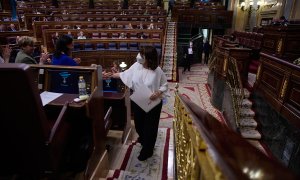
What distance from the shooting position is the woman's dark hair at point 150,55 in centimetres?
227

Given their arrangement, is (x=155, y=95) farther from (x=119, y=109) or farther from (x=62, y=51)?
(x=62, y=51)

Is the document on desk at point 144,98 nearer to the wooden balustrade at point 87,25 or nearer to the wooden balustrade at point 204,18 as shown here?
the wooden balustrade at point 87,25

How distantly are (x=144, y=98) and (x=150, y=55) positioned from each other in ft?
1.54

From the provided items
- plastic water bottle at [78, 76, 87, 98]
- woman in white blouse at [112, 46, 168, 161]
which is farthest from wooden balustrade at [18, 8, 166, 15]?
plastic water bottle at [78, 76, 87, 98]

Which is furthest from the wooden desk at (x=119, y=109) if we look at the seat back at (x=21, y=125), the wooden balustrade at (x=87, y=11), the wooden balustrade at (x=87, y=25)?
the wooden balustrade at (x=87, y=11)

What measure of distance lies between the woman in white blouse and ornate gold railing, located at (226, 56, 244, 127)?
2.06 metres

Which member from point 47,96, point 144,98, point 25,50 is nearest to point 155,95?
point 144,98

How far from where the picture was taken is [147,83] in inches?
92.4

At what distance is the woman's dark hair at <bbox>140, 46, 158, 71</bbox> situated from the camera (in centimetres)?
227

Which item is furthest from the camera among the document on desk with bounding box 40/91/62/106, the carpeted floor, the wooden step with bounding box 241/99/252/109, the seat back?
the wooden step with bounding box 241/99/252/109

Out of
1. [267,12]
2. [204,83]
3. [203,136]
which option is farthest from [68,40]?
[267,12]

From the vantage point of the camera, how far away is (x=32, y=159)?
148cm

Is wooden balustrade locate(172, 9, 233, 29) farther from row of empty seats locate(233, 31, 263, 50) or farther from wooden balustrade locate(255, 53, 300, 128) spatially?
wooden balustrade locate(255, 53, 300, 128)

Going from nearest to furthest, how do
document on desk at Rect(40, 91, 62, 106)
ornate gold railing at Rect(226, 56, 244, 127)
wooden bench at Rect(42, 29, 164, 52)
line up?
document on desk at Rect(40, 91, 62, 106), ornate gold railing at Rect(226, 56, 244, 127), wooden bench at Rect(42, 29, 164, 52)
